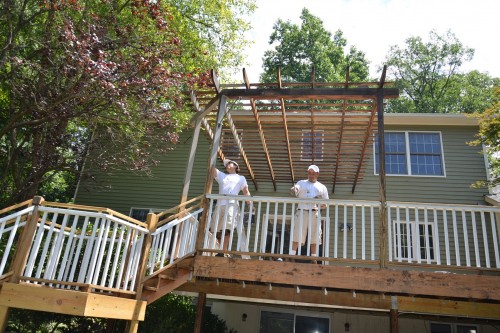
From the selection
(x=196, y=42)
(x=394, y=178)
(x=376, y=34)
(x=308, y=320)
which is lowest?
(x=308, y=320)

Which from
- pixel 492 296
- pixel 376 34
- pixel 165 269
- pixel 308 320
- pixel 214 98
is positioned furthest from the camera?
pixel 376 34

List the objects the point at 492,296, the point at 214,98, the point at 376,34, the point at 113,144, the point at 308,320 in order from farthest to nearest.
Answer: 1. the point at 376,34
2. the point at 113,144
3. the point at 308,320
4. the point at 214,98
5. the point at 492,296

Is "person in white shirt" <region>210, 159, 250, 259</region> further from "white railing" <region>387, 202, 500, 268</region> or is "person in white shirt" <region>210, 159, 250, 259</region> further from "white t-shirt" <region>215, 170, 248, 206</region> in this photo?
"white railing" <region>387, 202, 500, 268</region>

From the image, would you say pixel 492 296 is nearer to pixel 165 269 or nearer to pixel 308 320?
pixel 165 269

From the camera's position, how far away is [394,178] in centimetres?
1102

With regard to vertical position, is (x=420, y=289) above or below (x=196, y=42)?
below

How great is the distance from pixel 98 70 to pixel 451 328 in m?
9.70

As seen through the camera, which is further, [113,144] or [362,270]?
[113,144]

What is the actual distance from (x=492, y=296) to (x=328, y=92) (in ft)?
11.2

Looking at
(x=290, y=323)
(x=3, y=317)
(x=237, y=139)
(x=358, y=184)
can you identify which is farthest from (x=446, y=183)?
(x=3, y=317)

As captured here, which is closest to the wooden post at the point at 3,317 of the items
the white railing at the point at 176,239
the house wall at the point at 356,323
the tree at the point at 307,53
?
the white railing at the point at 176,239

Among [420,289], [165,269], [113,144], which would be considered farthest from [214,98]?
[113,144]

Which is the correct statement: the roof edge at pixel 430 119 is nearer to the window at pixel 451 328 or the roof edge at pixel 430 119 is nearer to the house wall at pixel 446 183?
the house wall at pixel 446 183

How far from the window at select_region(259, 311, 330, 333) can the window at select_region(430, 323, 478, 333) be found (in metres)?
2.67
